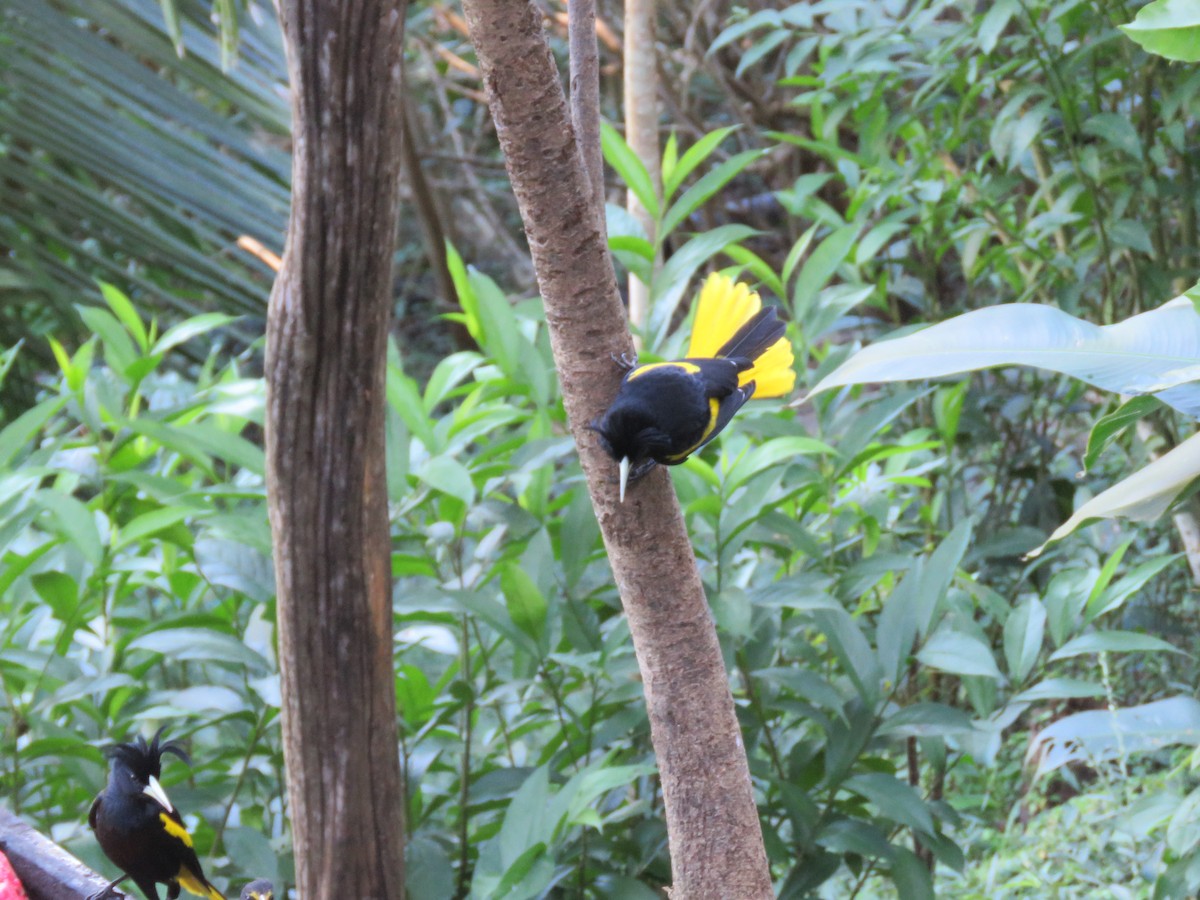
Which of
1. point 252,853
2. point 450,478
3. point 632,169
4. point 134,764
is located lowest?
point 252,853

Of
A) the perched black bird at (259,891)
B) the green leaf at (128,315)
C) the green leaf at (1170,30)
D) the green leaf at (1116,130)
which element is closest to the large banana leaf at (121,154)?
the green leaf at (128,315)

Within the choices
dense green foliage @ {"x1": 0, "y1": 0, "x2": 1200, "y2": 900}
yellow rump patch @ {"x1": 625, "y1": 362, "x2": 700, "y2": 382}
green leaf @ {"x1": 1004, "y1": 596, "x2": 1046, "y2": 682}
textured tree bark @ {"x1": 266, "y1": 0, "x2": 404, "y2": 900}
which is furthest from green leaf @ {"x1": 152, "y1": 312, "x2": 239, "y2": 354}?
green leaf @ {"x1": 1004, "y1": 596, "x2": 1046, "y2": 682}

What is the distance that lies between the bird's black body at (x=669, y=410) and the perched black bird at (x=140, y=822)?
1.73 feet

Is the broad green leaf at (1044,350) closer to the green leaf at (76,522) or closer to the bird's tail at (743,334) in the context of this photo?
the bird's tail at (743,334)

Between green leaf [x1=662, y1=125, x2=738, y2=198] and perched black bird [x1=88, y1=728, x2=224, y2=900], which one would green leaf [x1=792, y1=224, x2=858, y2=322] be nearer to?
green leaf [x1=662, y1=125, x2=738, y2=198]

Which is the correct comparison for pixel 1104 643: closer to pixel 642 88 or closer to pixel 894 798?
pixel 894 798

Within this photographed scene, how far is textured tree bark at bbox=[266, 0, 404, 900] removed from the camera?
0.92 meters

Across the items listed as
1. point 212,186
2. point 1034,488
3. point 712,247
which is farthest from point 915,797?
point 212,186

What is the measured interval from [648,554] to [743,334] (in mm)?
328

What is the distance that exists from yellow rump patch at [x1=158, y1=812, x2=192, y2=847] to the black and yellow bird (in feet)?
1.75

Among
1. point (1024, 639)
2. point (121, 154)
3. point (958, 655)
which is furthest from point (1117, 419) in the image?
point (121, 154)

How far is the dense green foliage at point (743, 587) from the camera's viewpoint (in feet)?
3.68

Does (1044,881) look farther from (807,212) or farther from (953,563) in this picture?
(807,212)

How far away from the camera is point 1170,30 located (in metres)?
0.57
